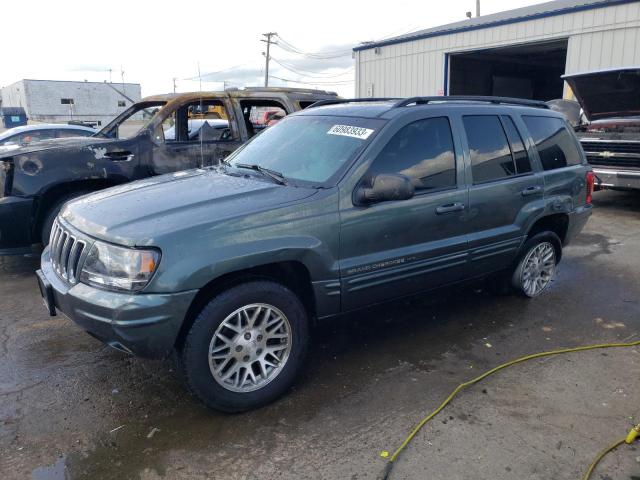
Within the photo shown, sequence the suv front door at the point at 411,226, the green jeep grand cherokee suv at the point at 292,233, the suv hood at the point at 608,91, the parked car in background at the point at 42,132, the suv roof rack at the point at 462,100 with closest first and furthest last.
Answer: the green jeep grand cherokee suv at the point at 292,233, the suv front door at the point at 411,226, the suv roof rack at the point at 462,100, the suv hood at the point at 608,91, the parked car in background at the point at 42,132

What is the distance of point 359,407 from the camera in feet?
10.4

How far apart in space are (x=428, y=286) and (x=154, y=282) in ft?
6.84

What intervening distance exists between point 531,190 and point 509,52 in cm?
1997

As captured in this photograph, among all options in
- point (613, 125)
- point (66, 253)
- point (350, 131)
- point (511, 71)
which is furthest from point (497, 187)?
point (511, 71)

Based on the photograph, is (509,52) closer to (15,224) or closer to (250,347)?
(15,224)

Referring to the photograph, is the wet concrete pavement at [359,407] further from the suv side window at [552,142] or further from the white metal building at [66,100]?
the white metal building at [66,100]

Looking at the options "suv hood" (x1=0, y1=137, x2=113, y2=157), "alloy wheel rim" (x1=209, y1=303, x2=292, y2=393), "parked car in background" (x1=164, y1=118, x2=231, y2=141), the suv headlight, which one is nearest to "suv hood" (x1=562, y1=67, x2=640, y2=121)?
"parked car in background" (x1=164, y1=118, x2=231, y2=141)

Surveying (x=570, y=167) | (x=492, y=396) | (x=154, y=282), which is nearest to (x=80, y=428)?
(x=154, y=282)

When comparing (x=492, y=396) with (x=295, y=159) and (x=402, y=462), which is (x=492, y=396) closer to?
(x=402, y=462)

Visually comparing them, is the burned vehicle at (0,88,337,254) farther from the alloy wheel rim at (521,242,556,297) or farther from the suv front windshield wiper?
the alloy wheel rim at (521,242,556,297)

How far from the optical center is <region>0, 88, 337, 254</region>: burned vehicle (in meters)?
5.21

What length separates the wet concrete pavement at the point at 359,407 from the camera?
8.73ft

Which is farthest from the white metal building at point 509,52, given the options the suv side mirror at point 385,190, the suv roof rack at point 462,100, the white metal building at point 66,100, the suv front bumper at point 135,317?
the white metal building at point 66,100

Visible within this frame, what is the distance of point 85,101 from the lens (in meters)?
64.8
